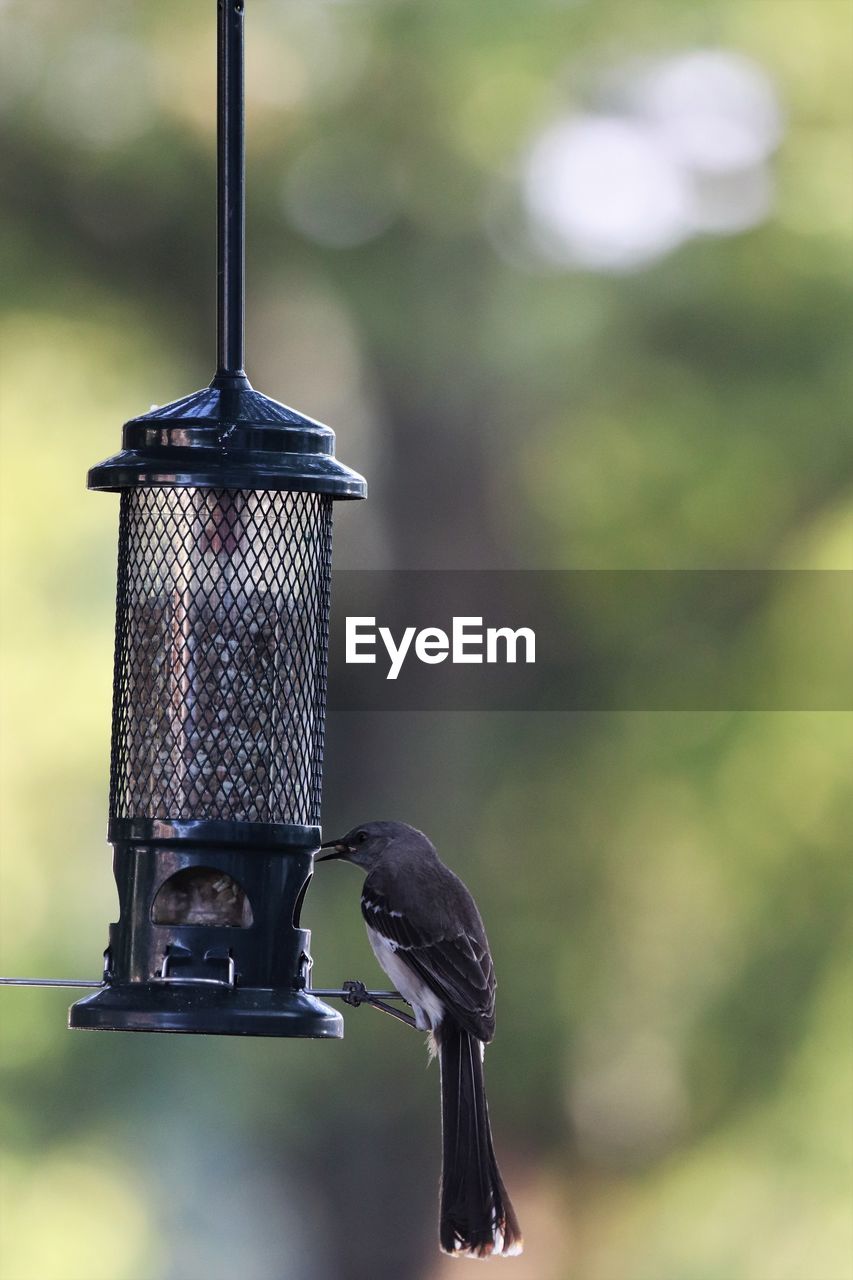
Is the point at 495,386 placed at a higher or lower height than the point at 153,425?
higher

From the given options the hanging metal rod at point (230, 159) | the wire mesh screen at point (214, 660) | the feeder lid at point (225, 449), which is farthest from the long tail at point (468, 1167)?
the hanging metal rod at point (230, 159)

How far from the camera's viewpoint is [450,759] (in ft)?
44.5

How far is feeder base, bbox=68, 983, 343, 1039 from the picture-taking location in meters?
5.25

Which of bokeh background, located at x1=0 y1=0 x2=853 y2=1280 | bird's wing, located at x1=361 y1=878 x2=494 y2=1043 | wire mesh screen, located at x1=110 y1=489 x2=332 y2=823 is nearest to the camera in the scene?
wire mesh screen, located at x1=110 y1=489 x2=332 y2=823

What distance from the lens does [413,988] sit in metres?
6.95

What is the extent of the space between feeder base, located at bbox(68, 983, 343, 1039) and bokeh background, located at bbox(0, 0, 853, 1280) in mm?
7515

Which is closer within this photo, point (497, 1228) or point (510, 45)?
point (497, 1228)

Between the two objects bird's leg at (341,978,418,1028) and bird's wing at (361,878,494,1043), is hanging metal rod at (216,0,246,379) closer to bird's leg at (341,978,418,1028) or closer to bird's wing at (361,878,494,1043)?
bird's leg at (341,978,418,1028)

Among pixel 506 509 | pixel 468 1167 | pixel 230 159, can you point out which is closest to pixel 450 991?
pixel 468 1167

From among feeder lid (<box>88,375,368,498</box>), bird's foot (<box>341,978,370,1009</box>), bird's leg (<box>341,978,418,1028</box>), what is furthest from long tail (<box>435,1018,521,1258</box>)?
feeder lid (<box>88,375,368,498</box>)

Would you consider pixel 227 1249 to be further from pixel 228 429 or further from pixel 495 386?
pixel 228 429

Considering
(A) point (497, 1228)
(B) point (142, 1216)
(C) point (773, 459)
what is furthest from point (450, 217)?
(A) point (497, 1228)

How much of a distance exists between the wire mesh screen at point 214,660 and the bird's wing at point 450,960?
3.69ft

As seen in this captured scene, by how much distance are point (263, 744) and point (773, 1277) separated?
876 centimetres
